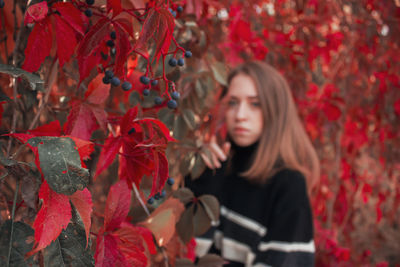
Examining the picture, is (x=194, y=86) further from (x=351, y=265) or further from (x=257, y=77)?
(x=351, y=265)

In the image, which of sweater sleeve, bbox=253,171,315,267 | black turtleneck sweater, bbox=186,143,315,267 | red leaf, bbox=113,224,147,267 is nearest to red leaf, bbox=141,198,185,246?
red leaf, bbox=113,224,147,267

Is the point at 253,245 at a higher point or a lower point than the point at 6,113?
lower

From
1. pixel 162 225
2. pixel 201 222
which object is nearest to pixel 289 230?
pixel 201 222

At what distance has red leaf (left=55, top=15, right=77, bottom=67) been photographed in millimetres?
598

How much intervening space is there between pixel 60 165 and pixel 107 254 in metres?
0.20

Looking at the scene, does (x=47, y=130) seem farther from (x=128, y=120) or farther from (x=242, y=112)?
(x=242, y=112)

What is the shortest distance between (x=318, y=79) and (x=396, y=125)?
0.66 metres

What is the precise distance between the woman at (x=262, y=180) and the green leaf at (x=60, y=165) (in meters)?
1.03

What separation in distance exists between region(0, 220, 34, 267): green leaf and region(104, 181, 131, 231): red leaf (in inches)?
5.0

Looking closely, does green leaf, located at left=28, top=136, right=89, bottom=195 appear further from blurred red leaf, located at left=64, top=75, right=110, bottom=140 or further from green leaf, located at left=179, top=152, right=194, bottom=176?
green leaf, located at left=179, top=152, right=194, bottom=176

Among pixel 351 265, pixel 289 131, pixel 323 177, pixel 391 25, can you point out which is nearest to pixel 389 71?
pixel 391 25

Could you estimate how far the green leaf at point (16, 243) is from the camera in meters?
0.50

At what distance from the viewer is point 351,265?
2.76 m

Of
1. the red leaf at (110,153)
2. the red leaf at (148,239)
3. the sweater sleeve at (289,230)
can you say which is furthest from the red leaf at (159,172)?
the sweater sleeve at (289,230)
